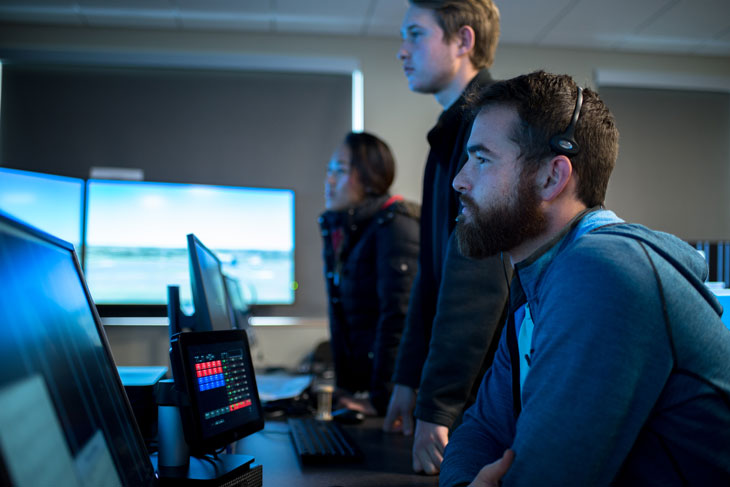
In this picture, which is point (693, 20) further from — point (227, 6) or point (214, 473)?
point (214, 473)

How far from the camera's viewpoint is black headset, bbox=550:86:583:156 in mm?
959

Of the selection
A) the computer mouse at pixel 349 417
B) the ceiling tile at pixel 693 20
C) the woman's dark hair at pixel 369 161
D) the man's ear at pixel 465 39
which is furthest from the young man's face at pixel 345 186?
the ceiling tile at pixel 693 20

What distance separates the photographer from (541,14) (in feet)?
12.8

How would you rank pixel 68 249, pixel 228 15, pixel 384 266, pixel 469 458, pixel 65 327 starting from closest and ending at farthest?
pixel 65 327
pixel 68 249
pixel 469 458
pixel 384 266
pixel 228 15

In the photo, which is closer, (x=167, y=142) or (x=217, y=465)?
(x=217, y=465)

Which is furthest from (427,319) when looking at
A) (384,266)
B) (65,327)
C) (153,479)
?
(65,327)

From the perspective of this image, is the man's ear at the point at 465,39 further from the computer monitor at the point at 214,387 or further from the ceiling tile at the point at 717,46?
the ceiling tile at the point at 717,46

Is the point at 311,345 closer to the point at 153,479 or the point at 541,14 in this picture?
the point at 541,14

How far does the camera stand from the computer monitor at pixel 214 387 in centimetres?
97

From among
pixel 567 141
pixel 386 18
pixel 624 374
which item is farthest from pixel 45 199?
pixel 386 18

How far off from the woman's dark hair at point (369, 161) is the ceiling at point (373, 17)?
66.5 inches

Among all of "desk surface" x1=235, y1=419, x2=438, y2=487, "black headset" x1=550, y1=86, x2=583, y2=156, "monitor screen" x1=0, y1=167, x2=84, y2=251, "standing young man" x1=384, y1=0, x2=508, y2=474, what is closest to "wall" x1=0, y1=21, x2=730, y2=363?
"monitor screen" x1=0, y1=167, x2=84, y2=251

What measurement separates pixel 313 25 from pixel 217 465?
3.52m

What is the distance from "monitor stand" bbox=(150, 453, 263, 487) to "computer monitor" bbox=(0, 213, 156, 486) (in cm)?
12
